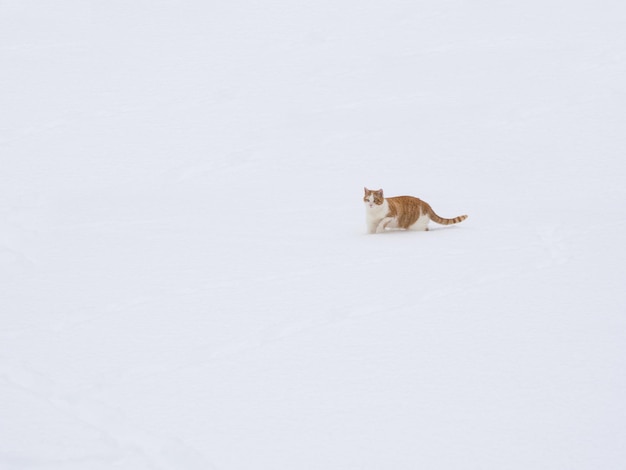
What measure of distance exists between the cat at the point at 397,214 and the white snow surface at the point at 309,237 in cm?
22

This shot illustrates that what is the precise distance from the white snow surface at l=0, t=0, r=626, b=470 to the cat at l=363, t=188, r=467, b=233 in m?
0.22

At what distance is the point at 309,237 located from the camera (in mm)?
6996

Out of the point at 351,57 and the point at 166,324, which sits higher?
the point at 351,57

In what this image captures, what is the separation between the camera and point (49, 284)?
588 cm

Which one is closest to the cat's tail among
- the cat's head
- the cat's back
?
the cat's back

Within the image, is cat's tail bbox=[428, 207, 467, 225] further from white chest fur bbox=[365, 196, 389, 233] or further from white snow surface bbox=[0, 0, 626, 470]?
white chest fur bbox=[365, 196, 389, 233]

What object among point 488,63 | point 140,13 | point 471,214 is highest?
point 140,13

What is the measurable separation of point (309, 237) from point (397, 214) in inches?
29.7

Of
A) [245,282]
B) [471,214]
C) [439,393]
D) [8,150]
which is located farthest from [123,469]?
[8,150]

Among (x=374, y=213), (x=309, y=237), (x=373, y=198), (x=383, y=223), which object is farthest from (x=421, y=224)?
(x=309, y=237)

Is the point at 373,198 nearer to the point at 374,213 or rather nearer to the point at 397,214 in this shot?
the point at 374,213

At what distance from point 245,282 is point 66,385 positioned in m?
1.83

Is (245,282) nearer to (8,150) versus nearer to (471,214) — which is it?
(471,214)

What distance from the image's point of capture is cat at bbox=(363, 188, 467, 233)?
701 cm
